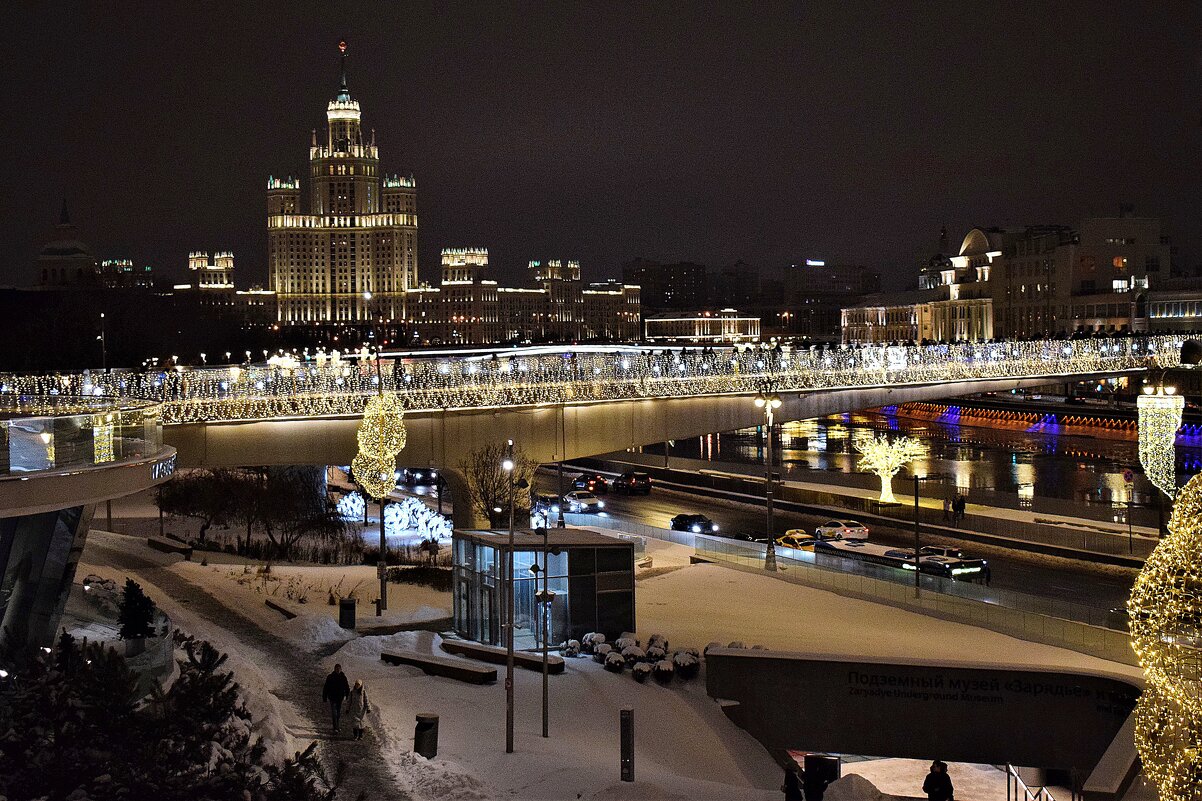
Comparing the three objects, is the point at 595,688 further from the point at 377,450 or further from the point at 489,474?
the point at 489,474

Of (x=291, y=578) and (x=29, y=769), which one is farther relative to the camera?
(x=291, y=578)

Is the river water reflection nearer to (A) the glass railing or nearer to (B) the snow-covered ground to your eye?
(B) the snow-covered ground

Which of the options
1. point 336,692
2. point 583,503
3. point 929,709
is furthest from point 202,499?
point 929,709

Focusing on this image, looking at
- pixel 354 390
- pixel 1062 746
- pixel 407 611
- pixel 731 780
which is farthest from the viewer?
pixel 354 390

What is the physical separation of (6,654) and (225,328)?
109782 millimetres

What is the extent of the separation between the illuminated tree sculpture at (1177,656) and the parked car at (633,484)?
47.4m

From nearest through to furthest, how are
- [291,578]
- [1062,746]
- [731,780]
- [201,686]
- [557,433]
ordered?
[201,686] → [731,780] → [1062,746] → [291,578] → [557,433]

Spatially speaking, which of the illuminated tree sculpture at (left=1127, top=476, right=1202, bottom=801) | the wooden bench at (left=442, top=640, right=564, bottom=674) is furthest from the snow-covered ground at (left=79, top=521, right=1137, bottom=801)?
the illuminated tree sculpture at (left=1127, top=476, right=1202, bottom=801)

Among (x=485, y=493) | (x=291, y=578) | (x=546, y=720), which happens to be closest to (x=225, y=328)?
(x=485, y=493)

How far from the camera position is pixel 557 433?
43.7 metres

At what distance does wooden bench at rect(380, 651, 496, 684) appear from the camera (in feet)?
71.8

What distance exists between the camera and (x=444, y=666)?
22328 mm

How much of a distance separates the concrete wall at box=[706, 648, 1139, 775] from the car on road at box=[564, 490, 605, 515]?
27012 mm

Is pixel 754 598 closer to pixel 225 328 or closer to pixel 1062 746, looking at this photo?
pixel 1062 746
